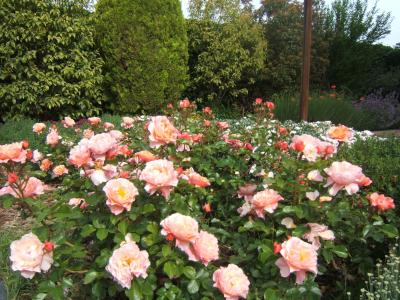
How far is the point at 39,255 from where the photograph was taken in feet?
5.36

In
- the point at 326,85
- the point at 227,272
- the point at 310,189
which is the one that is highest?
the point at 310,189

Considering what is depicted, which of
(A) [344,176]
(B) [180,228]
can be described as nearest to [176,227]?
(B) [180,228]

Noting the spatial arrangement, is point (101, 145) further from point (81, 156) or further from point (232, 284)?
point (232, 284)

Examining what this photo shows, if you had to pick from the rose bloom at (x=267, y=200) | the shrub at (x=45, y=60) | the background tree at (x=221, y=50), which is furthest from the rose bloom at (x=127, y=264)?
the background tree at (x=221, y=50)

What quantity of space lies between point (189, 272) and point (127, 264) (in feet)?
0.73

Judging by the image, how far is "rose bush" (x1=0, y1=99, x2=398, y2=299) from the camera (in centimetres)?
162

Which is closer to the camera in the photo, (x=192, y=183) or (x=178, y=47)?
(x=192, y=183)

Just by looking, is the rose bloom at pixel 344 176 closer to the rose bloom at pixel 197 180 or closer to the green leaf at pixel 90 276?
the rose bloom at pixel 197 180

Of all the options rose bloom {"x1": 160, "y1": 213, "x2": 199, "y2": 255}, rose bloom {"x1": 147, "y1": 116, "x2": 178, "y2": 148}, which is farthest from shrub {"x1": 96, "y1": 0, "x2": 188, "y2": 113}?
rose bloom {"x1": 160, "y1": 213, "x2": 199, "y2": 255}

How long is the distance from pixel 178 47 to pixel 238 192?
22.0 feet

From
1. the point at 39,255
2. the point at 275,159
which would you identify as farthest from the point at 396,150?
the point at 39,255

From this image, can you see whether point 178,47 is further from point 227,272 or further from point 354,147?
point 227,272

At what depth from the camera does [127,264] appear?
157 centimetres

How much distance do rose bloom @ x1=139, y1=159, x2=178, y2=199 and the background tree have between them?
27.7 ft
